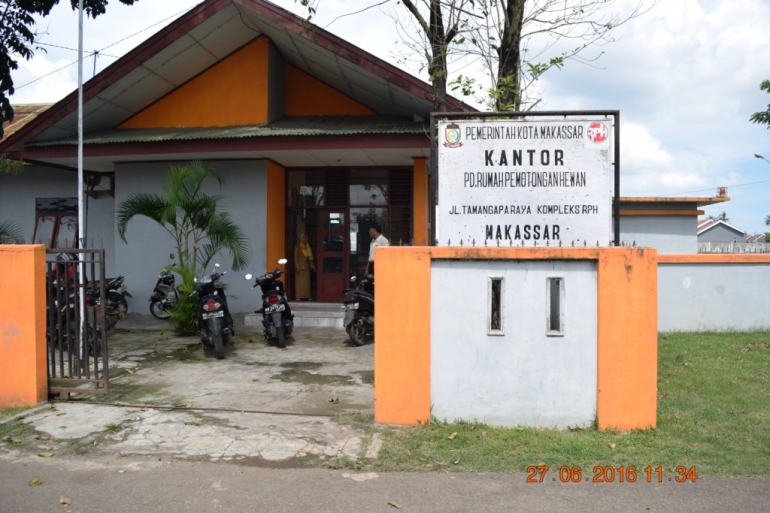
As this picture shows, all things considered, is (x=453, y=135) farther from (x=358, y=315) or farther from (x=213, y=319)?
(x=213, y=319)

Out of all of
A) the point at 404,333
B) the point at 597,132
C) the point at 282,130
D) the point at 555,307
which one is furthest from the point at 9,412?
the point at 282,130

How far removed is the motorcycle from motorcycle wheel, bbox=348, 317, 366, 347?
1029 mm

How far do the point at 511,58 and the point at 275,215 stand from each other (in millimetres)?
6333

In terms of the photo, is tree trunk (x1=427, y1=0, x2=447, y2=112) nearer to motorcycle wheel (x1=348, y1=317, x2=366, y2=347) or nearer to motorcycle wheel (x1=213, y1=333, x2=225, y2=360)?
motorcycle wheel (x1=348, y1=317, x2=366, y2=347)

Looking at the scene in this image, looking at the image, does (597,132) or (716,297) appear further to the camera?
(716,297)

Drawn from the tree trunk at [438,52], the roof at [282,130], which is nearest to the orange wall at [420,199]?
the roof at [282,130]

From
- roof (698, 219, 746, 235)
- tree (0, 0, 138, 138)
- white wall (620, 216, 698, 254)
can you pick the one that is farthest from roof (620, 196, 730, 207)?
roof (698, 219, 746, 235)

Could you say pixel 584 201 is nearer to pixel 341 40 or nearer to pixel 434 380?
pixel 434 380

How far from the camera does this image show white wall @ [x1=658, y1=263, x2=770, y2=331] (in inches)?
418

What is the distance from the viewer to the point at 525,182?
18.5ft

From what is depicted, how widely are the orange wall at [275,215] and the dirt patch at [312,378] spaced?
16.7 feet

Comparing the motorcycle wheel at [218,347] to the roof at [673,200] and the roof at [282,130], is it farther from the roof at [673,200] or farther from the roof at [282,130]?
the roof at [673,200]
